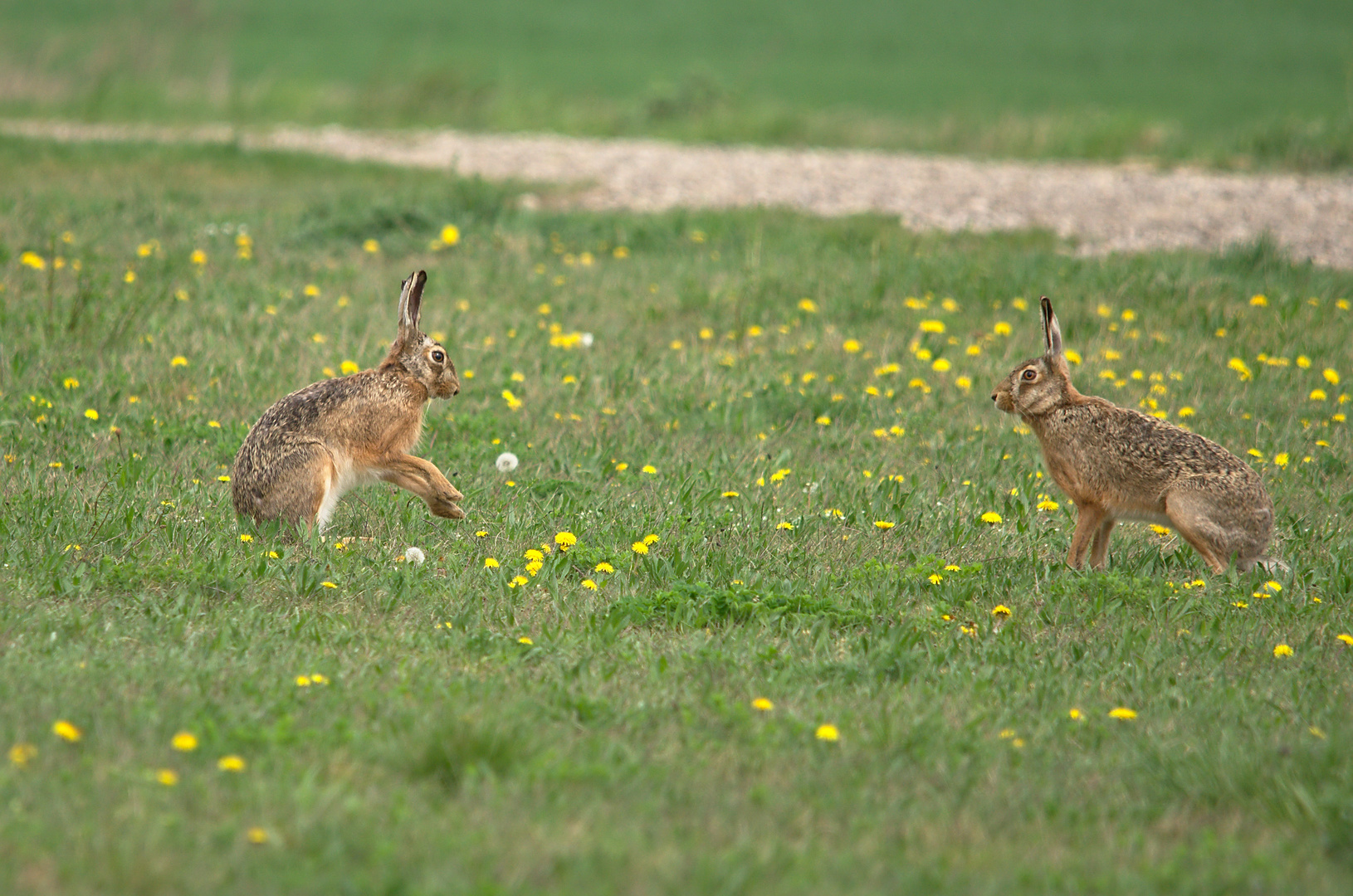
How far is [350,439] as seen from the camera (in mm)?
6305

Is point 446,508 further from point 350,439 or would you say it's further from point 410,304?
point 410,304

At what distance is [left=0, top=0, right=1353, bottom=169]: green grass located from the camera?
20.0m

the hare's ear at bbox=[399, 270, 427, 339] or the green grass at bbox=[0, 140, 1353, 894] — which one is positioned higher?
the hare's ear at bbox=[399, 270, 427, 339]

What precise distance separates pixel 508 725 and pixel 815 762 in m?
1.01

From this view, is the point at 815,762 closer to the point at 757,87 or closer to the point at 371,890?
the point at 371,890

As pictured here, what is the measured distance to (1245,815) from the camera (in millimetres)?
3867

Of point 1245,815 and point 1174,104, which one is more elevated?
point 1174,104

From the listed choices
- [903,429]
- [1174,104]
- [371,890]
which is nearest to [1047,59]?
[1174,104]

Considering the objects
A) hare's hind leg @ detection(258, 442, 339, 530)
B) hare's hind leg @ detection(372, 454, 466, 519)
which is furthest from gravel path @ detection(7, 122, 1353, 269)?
hare's hind leg @ detection(258, 442, 339, 530)

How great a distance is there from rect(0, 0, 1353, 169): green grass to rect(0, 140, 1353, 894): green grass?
980cm

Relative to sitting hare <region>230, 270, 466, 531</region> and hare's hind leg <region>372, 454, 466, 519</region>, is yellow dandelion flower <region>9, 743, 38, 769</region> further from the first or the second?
hare's hind leg <region>372, 454, 466, 519</region>

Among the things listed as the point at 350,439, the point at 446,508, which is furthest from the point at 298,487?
the point at 446,508

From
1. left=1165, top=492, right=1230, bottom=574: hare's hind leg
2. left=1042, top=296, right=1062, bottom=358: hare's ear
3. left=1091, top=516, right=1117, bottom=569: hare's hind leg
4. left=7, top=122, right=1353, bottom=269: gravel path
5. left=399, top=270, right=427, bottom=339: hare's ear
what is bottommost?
left=1091, top=516, right=1117, bottom=569: hare's hind leg

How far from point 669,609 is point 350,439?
2008mm
